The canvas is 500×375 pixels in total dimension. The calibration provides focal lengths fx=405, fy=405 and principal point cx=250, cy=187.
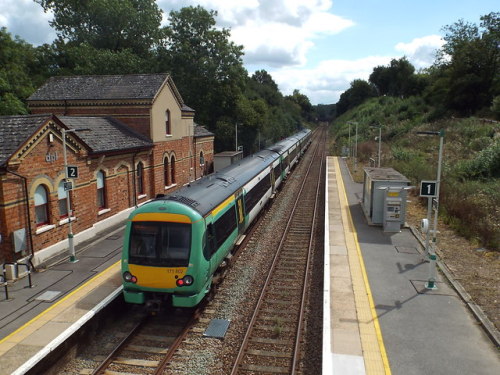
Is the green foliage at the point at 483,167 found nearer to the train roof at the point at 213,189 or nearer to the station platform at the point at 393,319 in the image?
the station platform at the point at 393,319

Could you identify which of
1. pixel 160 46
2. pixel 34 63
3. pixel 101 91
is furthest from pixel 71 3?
pixel 101 91

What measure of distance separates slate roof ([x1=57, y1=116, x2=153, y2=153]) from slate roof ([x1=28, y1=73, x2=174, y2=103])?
5.83ft

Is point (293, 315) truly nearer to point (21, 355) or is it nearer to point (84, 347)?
point (84, 347)

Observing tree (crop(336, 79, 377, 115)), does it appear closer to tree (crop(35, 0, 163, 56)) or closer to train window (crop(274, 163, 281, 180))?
tree (crop(35, 0, 163, 56))

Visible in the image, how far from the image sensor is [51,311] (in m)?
10.1

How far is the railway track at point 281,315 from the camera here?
339 inches

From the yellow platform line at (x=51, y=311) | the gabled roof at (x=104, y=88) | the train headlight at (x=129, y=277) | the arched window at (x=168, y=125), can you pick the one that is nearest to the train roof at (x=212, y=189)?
the train headlight at (x=129, y=277)

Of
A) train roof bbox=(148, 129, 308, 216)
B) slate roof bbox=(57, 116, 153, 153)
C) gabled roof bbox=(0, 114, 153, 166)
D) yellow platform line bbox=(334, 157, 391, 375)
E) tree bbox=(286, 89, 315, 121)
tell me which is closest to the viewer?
yellow platform line bbox=(334, 157, 391, 375)

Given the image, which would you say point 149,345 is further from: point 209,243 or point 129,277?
point 209,243

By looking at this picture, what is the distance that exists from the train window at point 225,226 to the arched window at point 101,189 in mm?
7453

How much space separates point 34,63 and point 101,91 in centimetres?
2737

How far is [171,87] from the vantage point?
24.5 m

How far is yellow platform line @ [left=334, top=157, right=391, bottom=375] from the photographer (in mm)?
8086

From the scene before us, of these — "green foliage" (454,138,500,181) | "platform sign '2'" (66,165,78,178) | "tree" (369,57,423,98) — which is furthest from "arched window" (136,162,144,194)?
"tree" (369,57,423,98)
